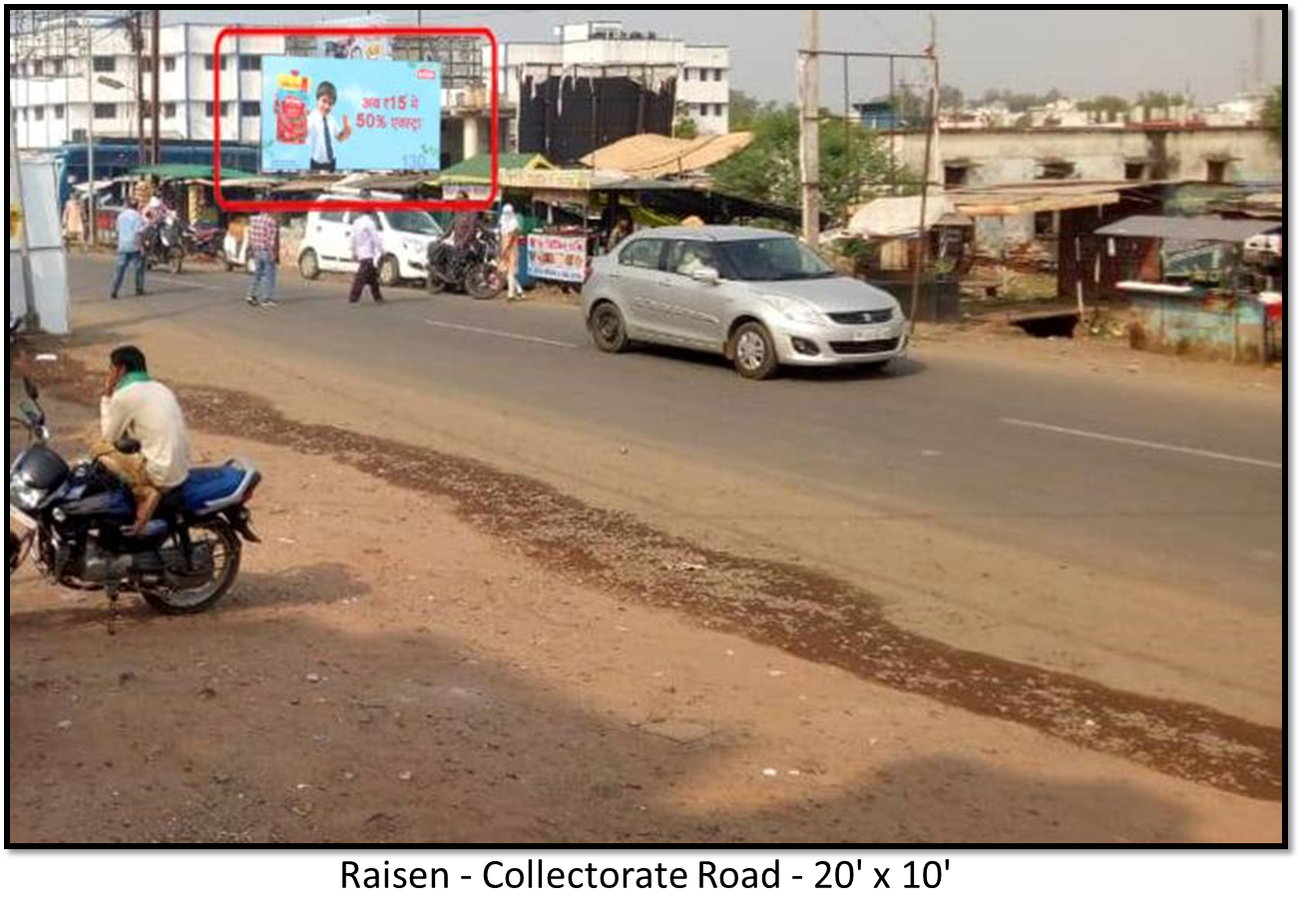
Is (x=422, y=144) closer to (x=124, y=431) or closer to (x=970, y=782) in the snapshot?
(x=124, y=431)

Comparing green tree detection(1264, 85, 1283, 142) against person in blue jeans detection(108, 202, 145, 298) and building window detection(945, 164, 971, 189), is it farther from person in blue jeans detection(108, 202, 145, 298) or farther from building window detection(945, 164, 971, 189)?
person in blue jeans detection(108, 202, 145, 298)

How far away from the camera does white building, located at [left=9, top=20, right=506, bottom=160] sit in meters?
3.14

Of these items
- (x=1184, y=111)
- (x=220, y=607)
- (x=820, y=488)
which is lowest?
(x=220, y=607)

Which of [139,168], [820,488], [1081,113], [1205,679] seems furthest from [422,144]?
[1205,679]

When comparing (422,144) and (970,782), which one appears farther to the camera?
(422,144)

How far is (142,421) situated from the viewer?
3543mm

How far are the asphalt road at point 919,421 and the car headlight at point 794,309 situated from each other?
13cm

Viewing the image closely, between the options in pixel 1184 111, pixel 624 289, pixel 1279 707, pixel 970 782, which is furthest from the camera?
pixel 624 289

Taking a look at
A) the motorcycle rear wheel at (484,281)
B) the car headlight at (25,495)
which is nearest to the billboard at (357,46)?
the motorcycle rear wheel at (484,281)

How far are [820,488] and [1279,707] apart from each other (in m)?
0.91

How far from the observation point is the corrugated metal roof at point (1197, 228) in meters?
2.53

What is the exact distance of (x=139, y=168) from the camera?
3.72 metres

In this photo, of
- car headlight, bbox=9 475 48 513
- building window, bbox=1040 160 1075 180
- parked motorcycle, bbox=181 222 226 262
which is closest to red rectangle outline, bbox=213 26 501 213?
parked motorcycle, bbox=181 222 226 262

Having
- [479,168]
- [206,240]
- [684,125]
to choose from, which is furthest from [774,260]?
[206,240]
